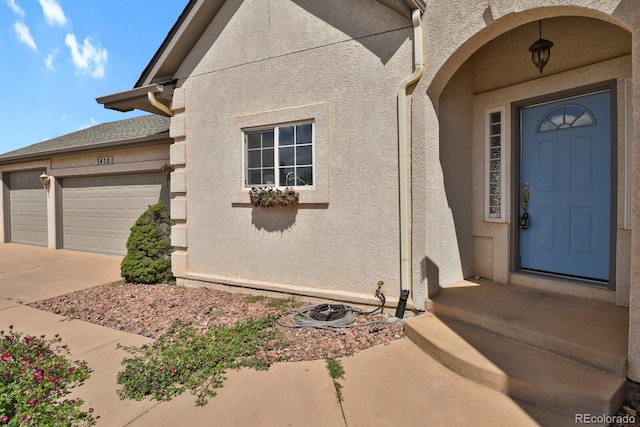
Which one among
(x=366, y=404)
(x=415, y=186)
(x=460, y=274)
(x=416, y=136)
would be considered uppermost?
(x=416, y=136)

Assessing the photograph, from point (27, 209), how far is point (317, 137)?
39.9ft

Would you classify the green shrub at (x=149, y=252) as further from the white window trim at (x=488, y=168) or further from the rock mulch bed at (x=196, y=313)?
the white window trim at (x=488, y=168)

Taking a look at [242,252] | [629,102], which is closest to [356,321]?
[242,252]

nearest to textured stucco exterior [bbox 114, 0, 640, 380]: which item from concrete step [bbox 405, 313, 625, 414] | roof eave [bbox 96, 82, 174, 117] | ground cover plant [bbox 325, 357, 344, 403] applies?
roof eave [bbox 96, 82, 174, 117]

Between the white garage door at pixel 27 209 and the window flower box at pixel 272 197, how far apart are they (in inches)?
382

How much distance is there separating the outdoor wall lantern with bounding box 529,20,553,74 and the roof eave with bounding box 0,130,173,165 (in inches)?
278

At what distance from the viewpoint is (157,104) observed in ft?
21.3

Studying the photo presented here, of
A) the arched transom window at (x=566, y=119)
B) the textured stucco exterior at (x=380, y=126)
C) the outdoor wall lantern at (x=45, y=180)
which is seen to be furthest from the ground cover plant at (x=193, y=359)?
the outdoor wall lantern at (x=45, y=180)

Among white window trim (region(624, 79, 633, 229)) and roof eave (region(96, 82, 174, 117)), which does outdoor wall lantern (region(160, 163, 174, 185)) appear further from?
white window trim (region(624, 79, 633, 229))

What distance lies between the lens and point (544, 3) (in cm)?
337

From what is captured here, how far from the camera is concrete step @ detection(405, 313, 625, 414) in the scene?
104 inches

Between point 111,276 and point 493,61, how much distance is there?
8.04m

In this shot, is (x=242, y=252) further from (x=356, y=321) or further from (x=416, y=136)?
(x=416, y=136)

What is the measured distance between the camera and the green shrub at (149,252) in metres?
6.74
